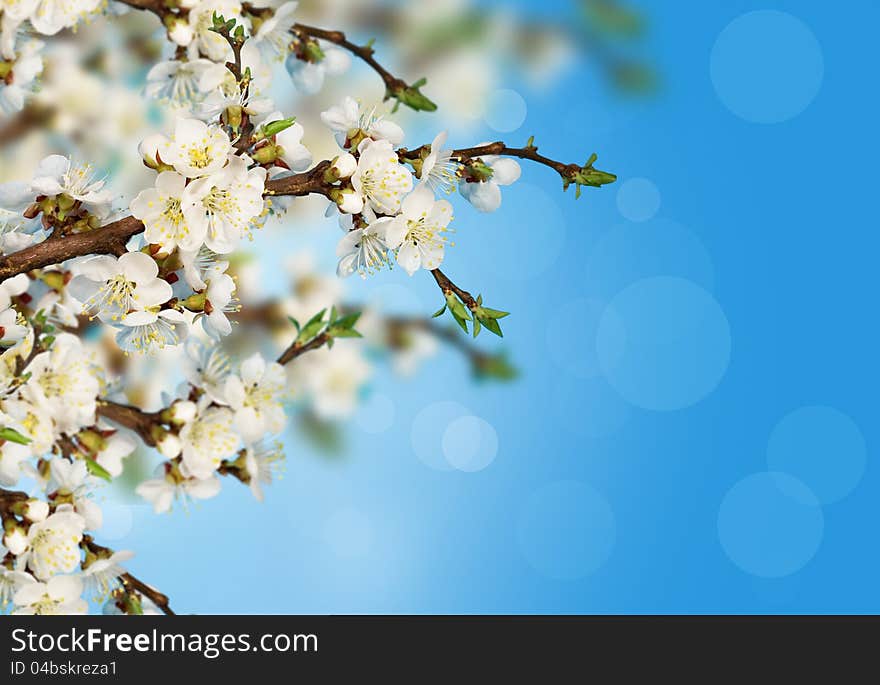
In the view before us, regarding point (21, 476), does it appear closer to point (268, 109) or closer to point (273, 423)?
point (273, 423)

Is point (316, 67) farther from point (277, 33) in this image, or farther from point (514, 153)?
point (514, 153)

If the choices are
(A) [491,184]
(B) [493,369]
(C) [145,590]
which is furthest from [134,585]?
(B) [493,369]

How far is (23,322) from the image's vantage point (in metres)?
0.85

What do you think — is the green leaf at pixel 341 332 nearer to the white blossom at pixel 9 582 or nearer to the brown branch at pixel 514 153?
the brown branch at pixel 514 153

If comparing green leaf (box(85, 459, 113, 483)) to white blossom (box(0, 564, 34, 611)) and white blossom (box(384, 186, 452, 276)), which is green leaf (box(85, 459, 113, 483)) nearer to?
white blossom (box(0, 564, 34, 611))

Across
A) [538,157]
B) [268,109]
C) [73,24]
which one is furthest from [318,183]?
[73,24]

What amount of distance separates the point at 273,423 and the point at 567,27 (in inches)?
47.1
